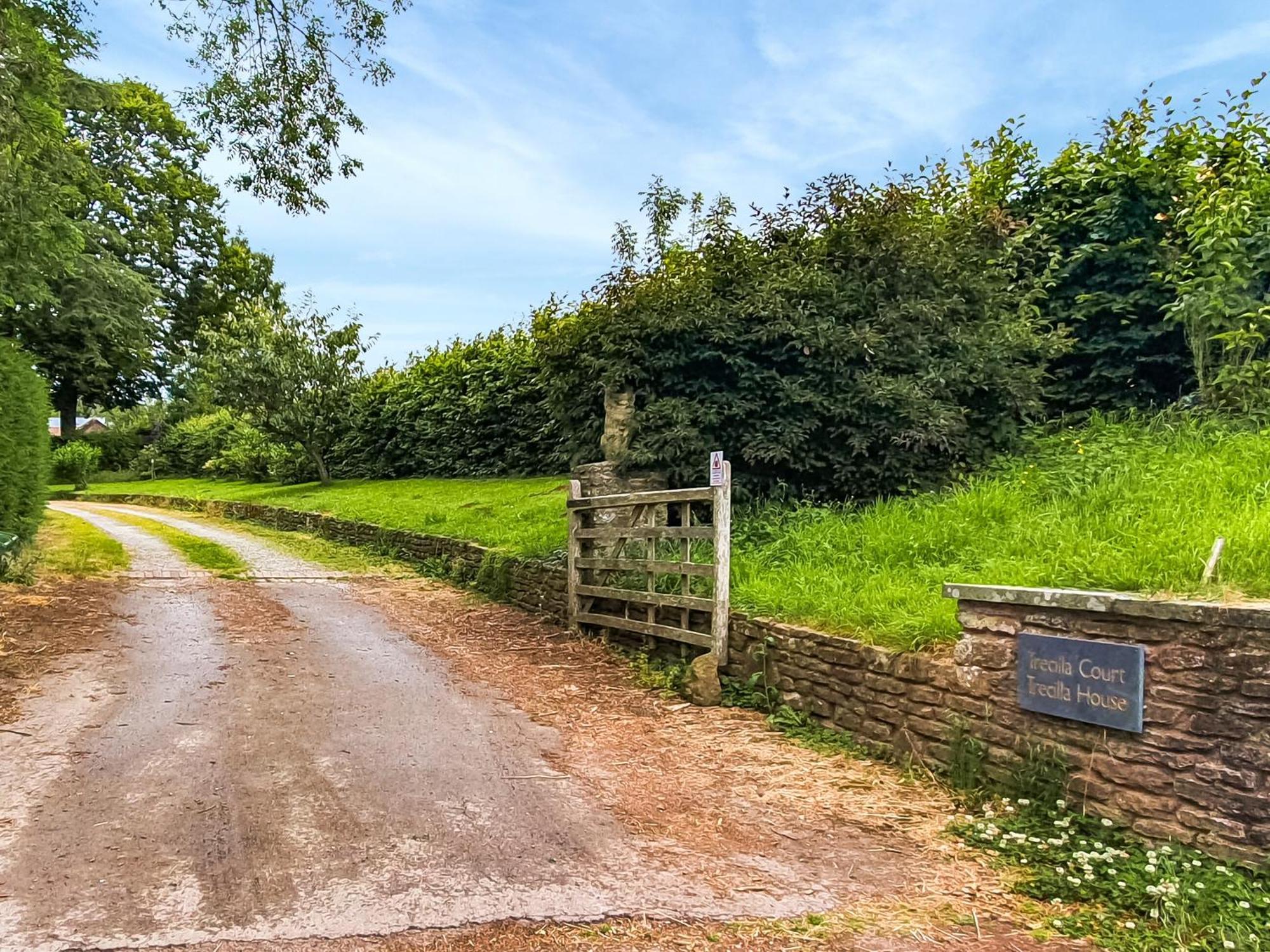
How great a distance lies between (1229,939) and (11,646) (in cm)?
813

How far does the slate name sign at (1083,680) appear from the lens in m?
3.51

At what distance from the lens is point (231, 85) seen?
7.66 meters

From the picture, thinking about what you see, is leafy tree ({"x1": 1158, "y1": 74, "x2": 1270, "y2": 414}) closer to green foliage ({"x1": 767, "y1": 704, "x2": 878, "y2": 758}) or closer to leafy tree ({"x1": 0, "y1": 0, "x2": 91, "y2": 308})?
green foliage ({"x1": 767, "y1": 704, "x2": 878, "y2": 758})

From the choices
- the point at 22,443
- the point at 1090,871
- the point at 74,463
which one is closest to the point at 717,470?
the point at 1090,871

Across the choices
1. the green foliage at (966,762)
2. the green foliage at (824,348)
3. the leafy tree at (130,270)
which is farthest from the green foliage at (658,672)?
the leafy tree at (130,270)

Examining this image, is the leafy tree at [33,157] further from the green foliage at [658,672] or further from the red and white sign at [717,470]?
the green foliage at [658,672]

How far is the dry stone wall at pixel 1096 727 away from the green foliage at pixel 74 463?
32197 mm

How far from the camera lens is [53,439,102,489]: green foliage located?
3033 cm

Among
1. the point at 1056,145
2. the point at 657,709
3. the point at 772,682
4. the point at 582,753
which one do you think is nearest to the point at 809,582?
the point at 772,682

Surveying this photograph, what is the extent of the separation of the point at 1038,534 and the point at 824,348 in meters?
2.97

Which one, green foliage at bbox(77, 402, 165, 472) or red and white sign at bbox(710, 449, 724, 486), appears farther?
green foliage at bbox(77, 402, 165, 472)

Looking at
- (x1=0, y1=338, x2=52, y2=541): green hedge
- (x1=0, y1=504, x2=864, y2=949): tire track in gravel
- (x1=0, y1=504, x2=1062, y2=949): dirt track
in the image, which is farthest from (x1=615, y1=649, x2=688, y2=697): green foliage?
(x1=0, y1=338, x2=52, y2=541): green hedge

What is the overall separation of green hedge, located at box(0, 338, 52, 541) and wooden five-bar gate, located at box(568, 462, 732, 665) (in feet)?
23.2

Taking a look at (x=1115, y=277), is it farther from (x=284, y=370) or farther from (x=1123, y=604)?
(x=284, y=370)
